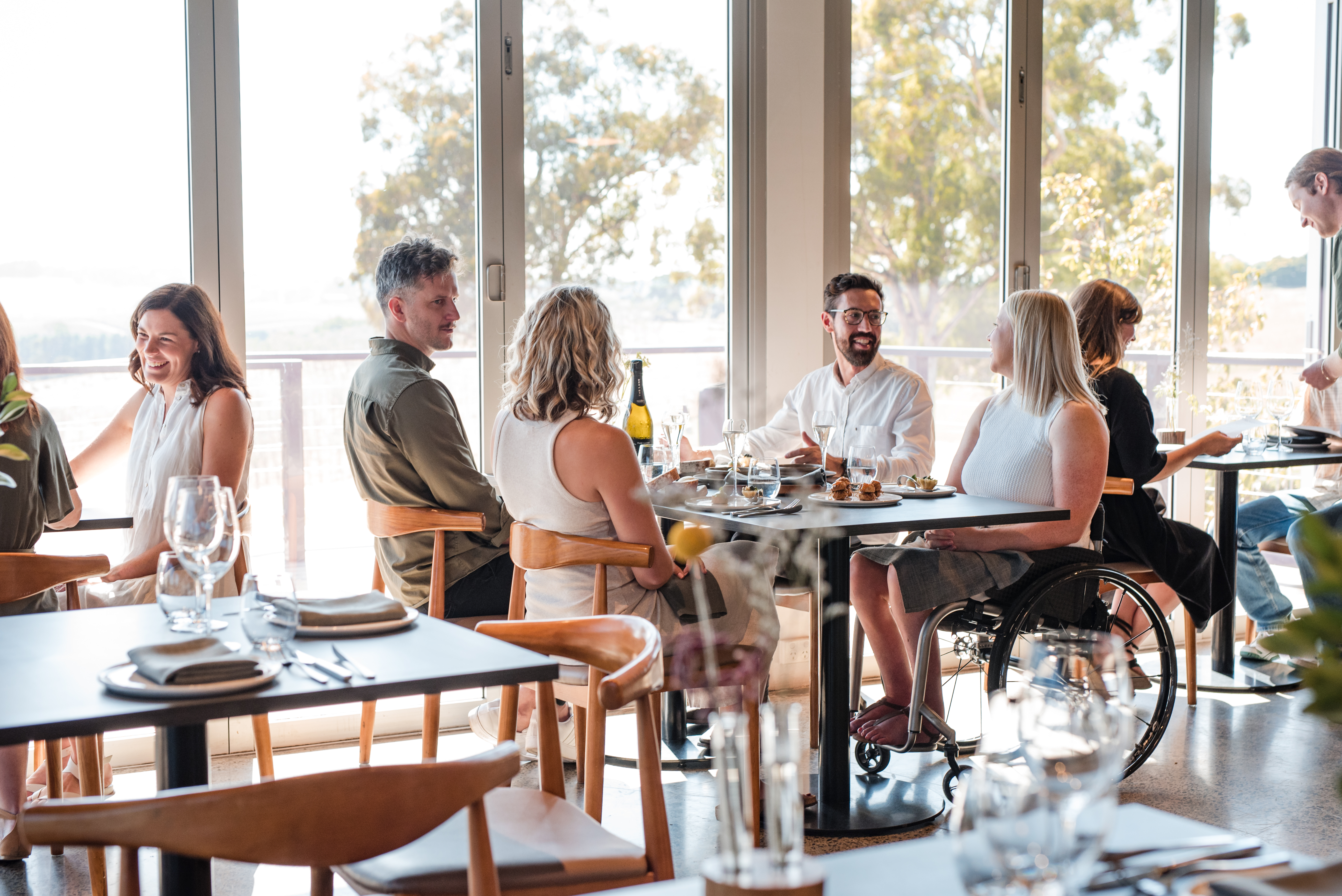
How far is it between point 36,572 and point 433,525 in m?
0.98

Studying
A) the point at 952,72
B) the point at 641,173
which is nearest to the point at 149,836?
the point at 641,173

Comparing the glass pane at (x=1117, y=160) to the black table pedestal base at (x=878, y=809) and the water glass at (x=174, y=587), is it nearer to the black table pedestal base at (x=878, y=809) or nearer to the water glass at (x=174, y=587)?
the black table pedestal base at (x=878, y=809)

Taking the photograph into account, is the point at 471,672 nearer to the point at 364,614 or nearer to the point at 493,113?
the point at 364,614

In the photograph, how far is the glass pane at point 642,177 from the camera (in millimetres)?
4293

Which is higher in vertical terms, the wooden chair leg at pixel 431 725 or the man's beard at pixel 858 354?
the man's beard at pixel 858 354

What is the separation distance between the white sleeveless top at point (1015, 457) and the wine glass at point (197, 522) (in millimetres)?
2311

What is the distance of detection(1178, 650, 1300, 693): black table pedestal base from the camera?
4578mm

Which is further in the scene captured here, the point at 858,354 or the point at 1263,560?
the point at 1263,560

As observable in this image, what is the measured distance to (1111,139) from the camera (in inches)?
210

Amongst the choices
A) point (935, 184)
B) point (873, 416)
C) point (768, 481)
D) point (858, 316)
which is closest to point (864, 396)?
point (873, 416)

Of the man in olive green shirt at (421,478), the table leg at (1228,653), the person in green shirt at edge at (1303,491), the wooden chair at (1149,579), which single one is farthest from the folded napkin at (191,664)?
the person in green shirt at edge at (1303,491)

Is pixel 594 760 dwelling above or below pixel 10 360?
below

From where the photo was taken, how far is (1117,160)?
5359mm

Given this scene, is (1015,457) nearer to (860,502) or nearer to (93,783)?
(860,502)
